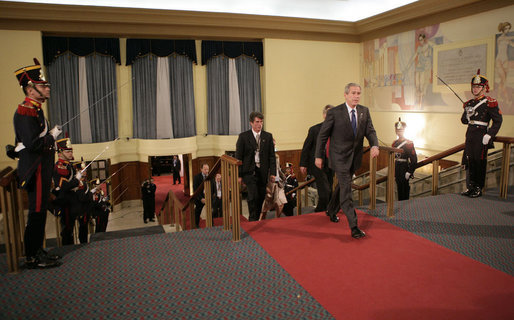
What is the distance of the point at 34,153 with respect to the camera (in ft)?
10.4

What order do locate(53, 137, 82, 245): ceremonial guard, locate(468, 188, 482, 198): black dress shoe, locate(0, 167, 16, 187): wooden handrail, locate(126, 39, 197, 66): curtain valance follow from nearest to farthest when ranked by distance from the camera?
locate(0, 167, 16, 187): wooden handrail
locate(53, 137, 82, 245): ceremonial guard
locate(468, 188, 482, 198): black dress shoe
locate(126, 39, 197, 66): curtain valance

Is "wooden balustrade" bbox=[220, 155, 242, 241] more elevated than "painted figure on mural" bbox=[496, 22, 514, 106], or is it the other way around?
"painted figure on mural" bbox=[496, 22, 514, 106]

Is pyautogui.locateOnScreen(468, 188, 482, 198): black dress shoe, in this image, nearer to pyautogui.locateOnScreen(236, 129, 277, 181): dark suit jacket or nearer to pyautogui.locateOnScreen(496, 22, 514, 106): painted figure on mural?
pyautogui.locateOnScreen(236, 129, 277, 181): dark suit jacket

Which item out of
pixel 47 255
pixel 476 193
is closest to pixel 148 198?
pixel 47 255

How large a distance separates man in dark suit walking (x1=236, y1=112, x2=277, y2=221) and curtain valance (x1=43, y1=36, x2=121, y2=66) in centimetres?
673

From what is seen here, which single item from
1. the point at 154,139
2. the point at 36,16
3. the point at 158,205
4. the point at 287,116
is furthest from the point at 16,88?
the point at 287,116

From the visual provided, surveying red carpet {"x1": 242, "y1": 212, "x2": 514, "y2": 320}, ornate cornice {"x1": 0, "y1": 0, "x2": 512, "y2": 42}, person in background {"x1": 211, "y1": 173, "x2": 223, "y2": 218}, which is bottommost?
person in background {"x1": 211, "y1": 173, "x2": 223, "y2": 218}

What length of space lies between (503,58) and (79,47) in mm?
9098

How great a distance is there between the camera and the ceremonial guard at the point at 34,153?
3102 millimetres

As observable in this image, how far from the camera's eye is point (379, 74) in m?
10.8

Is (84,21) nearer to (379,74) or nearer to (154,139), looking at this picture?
(154,139)

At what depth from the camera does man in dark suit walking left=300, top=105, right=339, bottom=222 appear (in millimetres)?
4754

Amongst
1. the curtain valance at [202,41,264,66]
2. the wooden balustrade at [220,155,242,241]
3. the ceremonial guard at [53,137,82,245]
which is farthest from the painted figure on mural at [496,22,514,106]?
the ceremonial guard at [53,137,82,245]

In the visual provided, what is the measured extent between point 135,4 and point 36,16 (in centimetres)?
214
